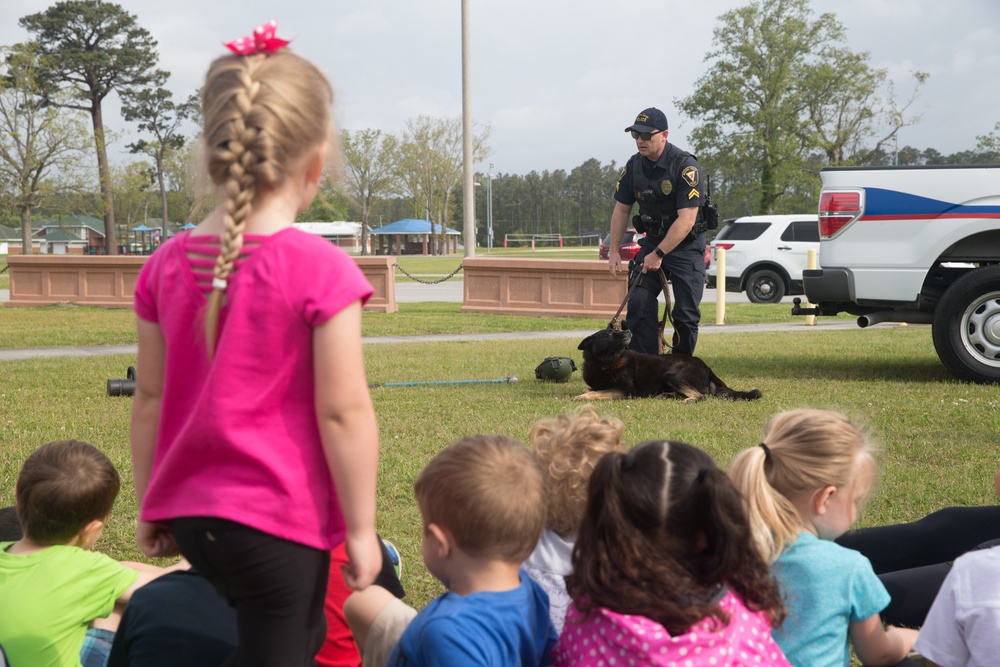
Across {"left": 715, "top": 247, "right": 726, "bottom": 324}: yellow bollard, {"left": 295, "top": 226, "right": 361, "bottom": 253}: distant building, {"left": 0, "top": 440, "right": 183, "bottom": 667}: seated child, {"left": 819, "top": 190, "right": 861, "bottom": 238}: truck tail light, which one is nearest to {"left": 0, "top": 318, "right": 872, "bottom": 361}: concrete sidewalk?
{"left": 715, "top": 247, "right": 726, "bottom": 324}: yellow bollard

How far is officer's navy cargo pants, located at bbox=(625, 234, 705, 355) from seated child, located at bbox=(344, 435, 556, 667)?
6097 millimetres

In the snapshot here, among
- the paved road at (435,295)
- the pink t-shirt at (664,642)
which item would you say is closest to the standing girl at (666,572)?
the pink t-shirt at (664,642)

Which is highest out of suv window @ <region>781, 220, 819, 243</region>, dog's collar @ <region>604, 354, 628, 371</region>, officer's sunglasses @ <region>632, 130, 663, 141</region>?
officer's sunglasses @ <region>632, 130, 663, 141</region>

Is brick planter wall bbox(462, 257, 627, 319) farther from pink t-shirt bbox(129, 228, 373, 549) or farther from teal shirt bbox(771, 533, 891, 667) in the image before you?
pink t-shirt bbox(129, 228, 373, 549)

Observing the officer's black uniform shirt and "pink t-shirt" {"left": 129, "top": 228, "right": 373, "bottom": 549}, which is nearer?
"pink t-shirt" {"left": 129, "top": 228, "right": 373, "bottom": 549}

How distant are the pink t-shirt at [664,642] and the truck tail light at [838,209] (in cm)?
687

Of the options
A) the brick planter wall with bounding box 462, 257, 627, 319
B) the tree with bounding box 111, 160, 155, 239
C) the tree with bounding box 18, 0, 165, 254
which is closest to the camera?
the brick planter wall with bounding box 462, 257, 627, 319

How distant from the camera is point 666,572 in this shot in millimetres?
2104

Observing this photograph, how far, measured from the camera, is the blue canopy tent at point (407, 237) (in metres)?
90.2

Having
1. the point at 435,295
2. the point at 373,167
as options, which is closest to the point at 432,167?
the point at 373,167

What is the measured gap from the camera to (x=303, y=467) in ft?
6.40

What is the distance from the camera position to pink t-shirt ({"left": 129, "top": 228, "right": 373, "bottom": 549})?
74.4 inches

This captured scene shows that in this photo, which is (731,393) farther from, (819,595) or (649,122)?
(819,595)

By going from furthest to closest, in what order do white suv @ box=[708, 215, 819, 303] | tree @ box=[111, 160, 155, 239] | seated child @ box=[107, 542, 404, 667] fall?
1. tree @ box=[111, 160, 155, 239]
2. white suv @ box=[708, 215, 819, 303]
3. seated child @ box=[107, 542, 404, 667]
